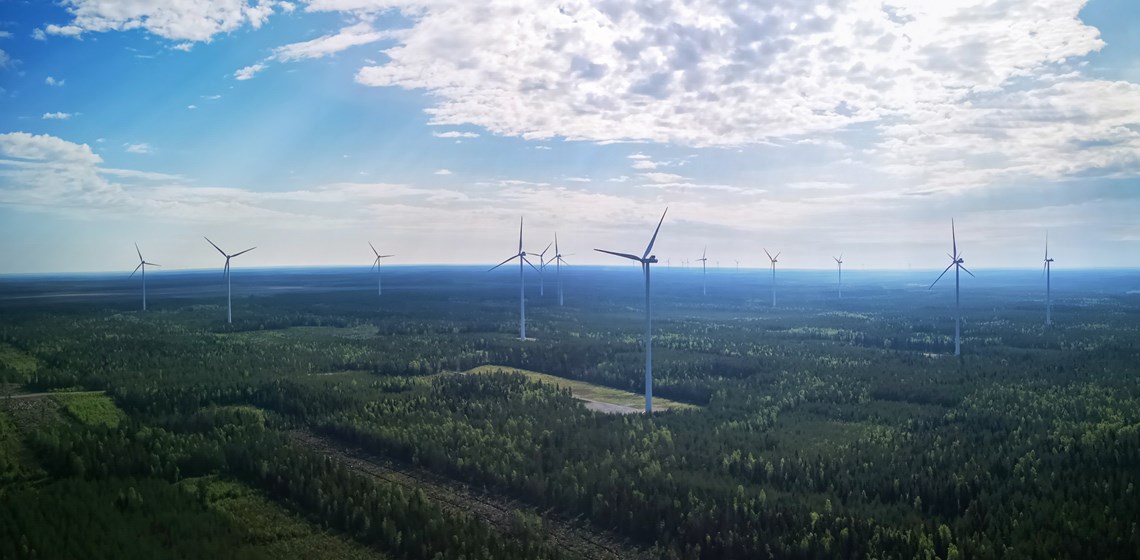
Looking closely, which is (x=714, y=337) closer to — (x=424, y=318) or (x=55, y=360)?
(x=424, y=318)

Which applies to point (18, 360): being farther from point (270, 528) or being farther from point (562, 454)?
point (562, 454)

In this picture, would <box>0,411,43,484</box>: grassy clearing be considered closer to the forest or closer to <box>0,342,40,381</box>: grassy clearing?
the forest

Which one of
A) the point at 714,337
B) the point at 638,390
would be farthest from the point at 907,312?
the point at 638,390

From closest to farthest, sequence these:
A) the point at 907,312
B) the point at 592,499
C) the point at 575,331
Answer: the point at 592,499 < the point at 575,331 < the point at 907,312

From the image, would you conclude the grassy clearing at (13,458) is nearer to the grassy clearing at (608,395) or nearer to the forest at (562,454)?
the forest at (562,454)

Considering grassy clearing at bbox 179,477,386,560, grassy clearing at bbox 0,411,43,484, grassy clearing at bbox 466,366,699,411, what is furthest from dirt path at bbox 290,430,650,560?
grassy clearing at bbox 466,366,699,411

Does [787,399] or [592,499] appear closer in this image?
[592,499]

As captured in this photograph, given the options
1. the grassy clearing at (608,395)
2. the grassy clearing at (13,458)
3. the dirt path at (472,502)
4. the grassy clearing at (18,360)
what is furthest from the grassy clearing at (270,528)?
the grassy clearing at (18,360)
